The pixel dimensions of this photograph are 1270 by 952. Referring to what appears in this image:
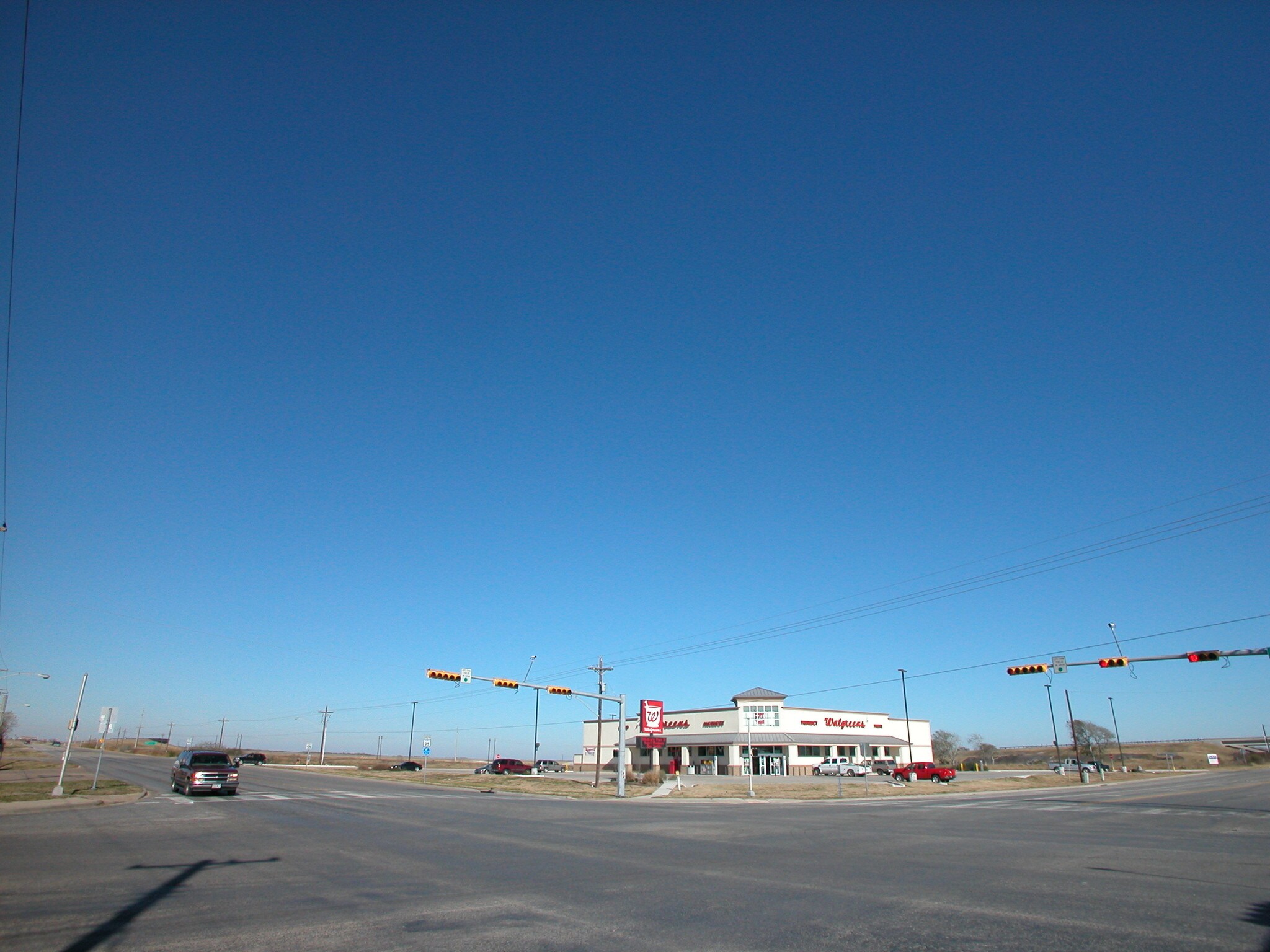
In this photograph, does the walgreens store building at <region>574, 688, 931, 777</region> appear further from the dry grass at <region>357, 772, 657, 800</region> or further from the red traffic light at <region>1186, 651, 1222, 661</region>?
the red traffic light at <region>1186, 651, 1222, 661</region>

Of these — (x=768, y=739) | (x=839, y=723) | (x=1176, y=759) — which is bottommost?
(x=1176, y=759)

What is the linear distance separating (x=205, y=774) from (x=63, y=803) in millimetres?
5866

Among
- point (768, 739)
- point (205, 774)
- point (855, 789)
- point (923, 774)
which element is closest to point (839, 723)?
point (768, 739)

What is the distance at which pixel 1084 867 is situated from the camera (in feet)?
45.0

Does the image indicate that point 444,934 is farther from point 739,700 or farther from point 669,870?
point 739,700

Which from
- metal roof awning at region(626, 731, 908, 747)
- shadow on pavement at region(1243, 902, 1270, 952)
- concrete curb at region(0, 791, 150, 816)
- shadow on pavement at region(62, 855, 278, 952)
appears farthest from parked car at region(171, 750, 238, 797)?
metal roof awning at region(626, 731, 908, 747)

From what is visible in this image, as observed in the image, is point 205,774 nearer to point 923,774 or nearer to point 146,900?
point 146,900

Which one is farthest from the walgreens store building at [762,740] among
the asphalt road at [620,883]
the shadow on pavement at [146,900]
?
the shadow on pavement at [146,900]

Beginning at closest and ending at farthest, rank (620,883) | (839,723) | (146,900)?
(146,900) < (620,883) < (839,723)

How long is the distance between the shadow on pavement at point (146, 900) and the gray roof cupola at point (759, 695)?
69607 millimetres

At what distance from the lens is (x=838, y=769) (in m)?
68.0

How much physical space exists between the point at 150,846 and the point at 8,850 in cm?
248

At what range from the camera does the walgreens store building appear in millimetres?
76750

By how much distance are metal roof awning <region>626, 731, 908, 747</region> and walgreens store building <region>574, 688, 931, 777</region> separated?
0.09 m
